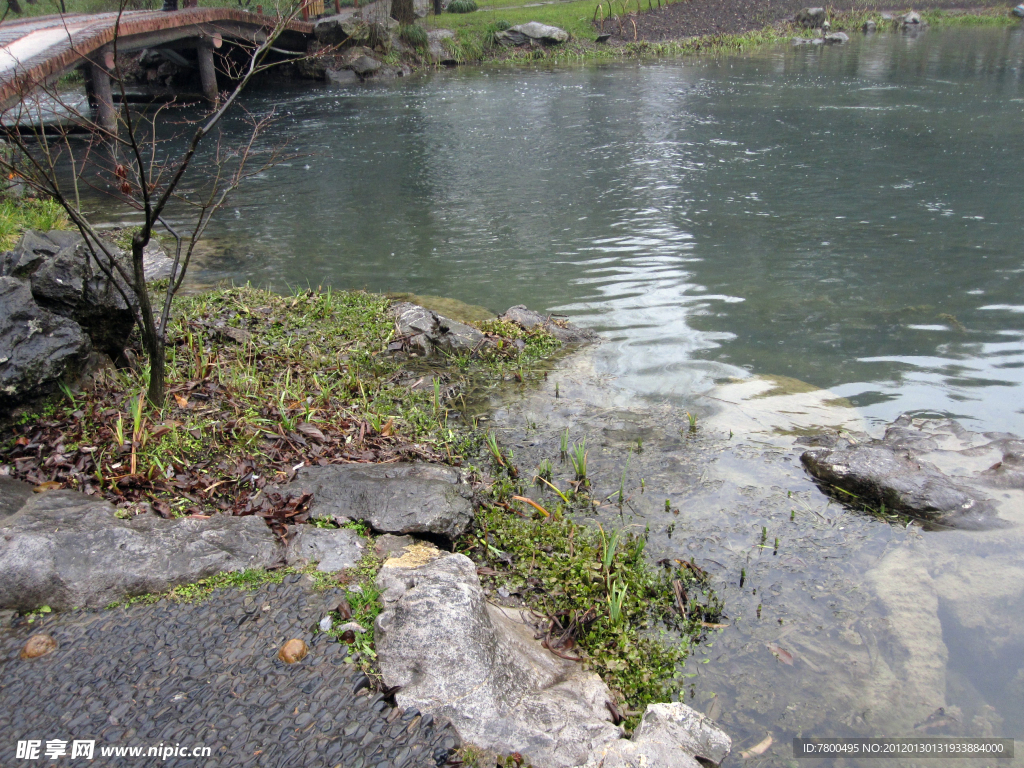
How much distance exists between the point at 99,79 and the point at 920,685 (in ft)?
68.9

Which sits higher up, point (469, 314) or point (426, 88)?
point (426, 88)

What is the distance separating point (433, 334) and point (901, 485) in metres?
4.22

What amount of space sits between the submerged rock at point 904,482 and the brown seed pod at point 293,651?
383cm

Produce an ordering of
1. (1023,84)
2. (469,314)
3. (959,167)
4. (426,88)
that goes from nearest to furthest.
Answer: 1. (469,314)
2. (959,167)
3. (1023,84)
4. (426,88)

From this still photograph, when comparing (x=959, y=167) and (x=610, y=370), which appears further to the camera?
(x=959, y=167)

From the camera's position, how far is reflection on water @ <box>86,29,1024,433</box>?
24.6 ft

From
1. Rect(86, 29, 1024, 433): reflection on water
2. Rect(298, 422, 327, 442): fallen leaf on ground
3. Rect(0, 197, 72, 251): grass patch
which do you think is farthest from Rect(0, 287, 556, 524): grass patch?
Rect(0, 197, 72, 251): grass patch

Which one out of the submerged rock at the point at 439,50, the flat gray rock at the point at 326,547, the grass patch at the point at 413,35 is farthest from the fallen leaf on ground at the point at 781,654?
the grass patch at the point at 413,35

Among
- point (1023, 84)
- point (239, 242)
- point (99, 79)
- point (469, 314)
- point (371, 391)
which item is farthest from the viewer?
Result: point (1023, 84)

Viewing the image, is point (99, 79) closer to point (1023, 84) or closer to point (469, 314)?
point (469, 314)

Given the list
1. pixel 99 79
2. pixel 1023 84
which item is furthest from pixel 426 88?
pixel 1023 84

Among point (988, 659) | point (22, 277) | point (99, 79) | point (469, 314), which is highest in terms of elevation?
point (99, 79)

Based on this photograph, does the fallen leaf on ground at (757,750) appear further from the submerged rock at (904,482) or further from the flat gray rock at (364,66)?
the flat gray rock at (364,66)

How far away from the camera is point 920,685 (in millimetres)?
3795
